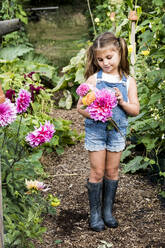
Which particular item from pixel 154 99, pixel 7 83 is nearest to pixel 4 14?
pixel 7 83

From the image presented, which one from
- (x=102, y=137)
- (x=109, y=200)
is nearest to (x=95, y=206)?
(x=109, y=200)

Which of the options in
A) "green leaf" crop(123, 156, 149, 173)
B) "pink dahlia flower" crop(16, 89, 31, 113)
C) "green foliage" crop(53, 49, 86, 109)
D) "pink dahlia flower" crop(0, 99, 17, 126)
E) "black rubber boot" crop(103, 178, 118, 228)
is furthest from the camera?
"green foliage" crop(53, 49, 86, 109)

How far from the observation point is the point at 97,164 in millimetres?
2572

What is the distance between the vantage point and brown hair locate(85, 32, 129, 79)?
2.38 meters

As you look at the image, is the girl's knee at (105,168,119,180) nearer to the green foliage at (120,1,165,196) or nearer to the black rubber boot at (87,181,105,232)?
the black rubber boot at (87,181,105,232)

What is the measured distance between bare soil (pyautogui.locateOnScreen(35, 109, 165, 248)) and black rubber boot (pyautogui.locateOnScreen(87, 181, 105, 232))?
5 centimetres

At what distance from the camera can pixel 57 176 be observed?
3.54 meters

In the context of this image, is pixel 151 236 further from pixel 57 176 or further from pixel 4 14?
pixel 4 14

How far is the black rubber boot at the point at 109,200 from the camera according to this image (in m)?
2.71

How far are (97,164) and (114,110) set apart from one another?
1.27 feet

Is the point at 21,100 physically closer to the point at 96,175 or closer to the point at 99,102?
the point at 99,102

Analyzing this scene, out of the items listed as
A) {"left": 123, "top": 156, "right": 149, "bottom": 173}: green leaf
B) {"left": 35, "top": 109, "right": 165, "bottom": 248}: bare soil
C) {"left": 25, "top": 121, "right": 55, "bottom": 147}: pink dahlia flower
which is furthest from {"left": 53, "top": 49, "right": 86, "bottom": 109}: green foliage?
{"left": 25, "top": 121, "right": 55, "bottom": 147}: pink dahlia flower

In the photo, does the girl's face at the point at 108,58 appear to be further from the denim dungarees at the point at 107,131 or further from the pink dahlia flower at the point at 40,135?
the pink dahlia flower at the point at 40,135

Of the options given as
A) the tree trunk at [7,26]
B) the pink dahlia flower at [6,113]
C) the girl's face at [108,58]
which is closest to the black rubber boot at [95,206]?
the girl's face at [108,58]
